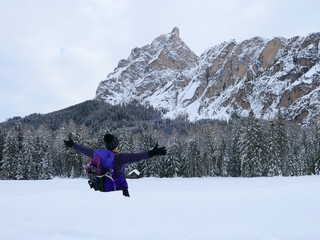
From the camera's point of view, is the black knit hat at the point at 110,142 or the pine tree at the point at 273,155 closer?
the black knit hat at the point at 110,142

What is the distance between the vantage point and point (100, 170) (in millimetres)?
5023

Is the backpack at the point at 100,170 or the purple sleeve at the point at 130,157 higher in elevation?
the purple sleeve at the point at 130,157

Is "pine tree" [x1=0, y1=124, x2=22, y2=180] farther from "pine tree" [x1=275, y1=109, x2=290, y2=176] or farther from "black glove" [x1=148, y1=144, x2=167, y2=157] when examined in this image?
"black glove" [x1=148, y1=144, x2=167, y2=157]

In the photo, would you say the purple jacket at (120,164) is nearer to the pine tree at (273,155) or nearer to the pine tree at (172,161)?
the pine tree at (273,155)

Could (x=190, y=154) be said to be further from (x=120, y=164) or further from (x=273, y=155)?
(x=120, y=164)

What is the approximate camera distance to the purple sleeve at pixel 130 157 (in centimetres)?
500

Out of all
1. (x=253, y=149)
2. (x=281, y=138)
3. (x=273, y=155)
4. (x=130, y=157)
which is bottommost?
(x=273, y=155)

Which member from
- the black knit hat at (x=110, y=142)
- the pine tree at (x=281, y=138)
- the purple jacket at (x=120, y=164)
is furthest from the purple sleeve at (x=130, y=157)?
the pine tree at (x=281, y=138)

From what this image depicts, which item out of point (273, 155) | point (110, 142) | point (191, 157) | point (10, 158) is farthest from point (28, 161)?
point (110, 142)

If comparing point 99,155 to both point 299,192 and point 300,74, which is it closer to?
point 299,192

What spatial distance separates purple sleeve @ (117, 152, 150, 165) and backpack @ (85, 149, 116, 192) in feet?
0.61

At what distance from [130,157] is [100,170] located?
2.18 feet

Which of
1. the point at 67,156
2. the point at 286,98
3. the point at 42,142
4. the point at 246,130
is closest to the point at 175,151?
the point at 246,130

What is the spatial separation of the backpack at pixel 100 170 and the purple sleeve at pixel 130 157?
19cm
